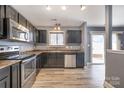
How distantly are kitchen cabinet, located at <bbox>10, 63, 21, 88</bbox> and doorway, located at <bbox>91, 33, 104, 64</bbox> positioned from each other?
7385 mm

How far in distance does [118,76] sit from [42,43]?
6.38 m

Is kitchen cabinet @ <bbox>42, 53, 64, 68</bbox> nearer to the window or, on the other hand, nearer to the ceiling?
the window

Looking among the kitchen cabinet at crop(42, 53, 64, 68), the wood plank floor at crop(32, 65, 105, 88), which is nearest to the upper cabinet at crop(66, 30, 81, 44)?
the kitchen cabinet at crop(42, 53, 64, 68)

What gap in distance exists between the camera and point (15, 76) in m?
3.00

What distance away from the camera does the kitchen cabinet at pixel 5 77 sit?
2287 mm

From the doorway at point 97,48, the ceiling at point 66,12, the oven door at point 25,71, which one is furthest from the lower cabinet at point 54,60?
the oven door at point 25,71

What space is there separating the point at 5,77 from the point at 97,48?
8333mm

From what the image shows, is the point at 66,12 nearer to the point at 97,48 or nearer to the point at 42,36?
the point at 42,36

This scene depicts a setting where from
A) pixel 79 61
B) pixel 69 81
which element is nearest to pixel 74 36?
pixel 79 61

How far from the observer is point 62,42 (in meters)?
9.61

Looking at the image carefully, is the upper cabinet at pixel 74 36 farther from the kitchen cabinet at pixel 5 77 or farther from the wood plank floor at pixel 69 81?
the kitchen cabinet at pixel 5 77
